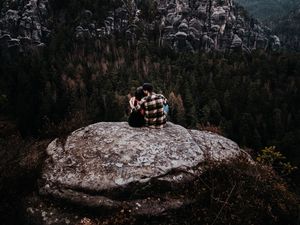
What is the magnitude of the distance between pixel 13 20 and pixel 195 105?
87.6 meters

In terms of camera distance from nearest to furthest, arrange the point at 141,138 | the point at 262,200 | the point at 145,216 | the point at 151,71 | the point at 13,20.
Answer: the point at 145,216, the point at 262,200, the point at 141,138, the point at 151,71, the point at 13,20

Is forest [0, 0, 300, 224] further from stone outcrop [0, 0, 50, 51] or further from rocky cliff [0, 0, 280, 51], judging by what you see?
stone outcrop [0, 0, 50, 51]

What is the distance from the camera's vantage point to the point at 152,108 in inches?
467

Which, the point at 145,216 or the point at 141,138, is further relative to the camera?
the point at 141,138

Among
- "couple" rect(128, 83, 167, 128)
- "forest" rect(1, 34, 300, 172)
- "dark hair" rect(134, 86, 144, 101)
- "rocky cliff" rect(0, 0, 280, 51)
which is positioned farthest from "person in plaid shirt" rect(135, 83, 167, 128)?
"rocky cliff" rect(0, 0, 280, 51)

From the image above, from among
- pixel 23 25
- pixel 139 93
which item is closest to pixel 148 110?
pixel 139 93

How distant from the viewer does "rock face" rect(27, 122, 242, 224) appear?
355 inches

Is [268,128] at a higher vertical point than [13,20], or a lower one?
lower

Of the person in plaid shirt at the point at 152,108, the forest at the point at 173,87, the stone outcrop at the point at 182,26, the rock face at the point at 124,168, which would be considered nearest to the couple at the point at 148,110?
the person in plaid shirt at the point at 152,108

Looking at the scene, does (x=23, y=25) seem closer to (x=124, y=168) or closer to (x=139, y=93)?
(x=139, y=93)

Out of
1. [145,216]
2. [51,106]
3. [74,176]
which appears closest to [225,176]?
[145,216]

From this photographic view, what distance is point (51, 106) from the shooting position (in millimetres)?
86312

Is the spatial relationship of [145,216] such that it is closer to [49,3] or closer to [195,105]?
[195,105]

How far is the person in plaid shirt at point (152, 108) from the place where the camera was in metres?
11.8
